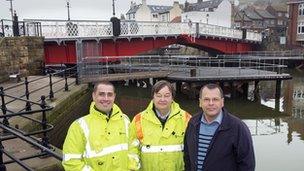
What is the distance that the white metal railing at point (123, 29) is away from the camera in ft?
78.2

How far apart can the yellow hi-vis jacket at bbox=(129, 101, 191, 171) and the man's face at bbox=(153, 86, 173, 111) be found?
4.4 inches

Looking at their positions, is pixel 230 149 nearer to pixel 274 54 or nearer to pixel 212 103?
pixel 212 103

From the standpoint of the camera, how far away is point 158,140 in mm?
4188

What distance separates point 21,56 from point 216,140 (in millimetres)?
17827

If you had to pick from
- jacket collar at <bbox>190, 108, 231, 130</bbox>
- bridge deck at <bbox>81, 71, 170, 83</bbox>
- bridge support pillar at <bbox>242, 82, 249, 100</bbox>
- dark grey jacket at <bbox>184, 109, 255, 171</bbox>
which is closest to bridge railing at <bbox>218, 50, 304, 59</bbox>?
bridge support pillar at <bbox>242, 82, 249, 100</bbox>

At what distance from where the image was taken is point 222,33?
4034cm

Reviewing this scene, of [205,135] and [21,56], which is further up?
[21,56]

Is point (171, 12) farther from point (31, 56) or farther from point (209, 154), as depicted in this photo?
point (209, 154)

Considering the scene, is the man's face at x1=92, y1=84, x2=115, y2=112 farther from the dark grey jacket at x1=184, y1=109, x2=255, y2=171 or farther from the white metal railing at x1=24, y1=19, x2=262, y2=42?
the white metal railing at x1=24, y1=19, x2=262, y2=42

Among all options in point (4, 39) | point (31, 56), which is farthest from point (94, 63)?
point (4, 39)

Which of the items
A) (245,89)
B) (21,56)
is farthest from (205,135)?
(245,89)

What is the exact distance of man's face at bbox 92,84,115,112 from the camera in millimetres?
3908

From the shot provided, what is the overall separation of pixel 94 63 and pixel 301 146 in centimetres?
1396

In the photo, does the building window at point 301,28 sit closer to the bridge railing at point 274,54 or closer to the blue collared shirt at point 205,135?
the bridge railing at point 274,54
